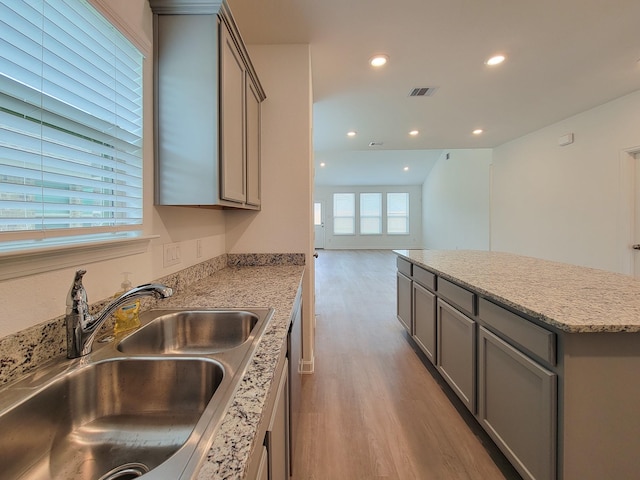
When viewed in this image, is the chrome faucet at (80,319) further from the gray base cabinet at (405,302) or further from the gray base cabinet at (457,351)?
the gray base cabinet at (405,302)

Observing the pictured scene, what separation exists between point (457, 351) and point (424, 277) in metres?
0.69

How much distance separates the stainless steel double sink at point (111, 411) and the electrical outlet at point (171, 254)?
1.87 ft

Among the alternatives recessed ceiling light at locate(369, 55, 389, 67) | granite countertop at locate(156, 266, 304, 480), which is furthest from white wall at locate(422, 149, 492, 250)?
granite countertop at locate(156, 266, 304, 480)

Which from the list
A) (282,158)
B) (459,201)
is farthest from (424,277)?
(459,201)

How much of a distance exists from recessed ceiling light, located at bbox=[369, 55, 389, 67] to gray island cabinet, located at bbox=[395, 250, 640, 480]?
195 cm

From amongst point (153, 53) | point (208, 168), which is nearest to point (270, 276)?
point (208, 168)

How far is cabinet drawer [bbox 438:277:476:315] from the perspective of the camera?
5.44 feet

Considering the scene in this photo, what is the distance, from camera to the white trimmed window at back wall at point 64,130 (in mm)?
716

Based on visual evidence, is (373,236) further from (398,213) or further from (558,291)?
(558,291)

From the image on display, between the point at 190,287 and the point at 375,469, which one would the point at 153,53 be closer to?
the point at 190,287

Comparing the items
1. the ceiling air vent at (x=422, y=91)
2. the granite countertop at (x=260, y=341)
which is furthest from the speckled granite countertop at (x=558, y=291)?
the ceiling air vent at (x=422, y=91)

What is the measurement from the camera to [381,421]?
1824 millimetres

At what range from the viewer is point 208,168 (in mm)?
1365

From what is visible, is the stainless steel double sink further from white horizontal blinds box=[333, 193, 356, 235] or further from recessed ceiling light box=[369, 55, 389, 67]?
white horizontal blinds box=[333, 193, 356, 235]
